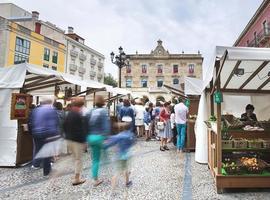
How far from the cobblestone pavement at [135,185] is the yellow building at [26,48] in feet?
85.6

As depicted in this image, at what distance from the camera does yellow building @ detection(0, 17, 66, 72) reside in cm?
3108

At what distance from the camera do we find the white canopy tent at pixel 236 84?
14.4 ft

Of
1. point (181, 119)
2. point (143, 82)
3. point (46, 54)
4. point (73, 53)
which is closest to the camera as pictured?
point (181, 119)

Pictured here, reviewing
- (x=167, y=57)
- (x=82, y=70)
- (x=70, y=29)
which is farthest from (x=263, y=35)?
(x=70, y=29)

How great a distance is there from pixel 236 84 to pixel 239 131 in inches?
80.3

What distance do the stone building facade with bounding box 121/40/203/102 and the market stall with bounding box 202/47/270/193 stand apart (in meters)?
46.1

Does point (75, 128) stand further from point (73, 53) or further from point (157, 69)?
point (157, 69)

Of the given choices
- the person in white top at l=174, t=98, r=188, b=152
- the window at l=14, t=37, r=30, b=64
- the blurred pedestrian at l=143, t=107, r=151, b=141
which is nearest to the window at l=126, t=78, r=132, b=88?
the window at l=14, t=37, r=30, b=64

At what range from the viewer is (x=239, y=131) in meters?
5.52

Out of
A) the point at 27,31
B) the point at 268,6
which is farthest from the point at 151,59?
the point at 268,6

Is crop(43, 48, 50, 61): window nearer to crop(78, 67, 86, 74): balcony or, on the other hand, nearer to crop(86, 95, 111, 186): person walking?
crop(78, 67, 86, 74): balcony

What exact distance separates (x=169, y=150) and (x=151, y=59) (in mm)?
45299

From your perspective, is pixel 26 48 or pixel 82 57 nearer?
pixel 26 48

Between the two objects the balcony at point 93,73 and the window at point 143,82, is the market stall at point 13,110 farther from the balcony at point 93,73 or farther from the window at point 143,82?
the balcony at point 93,73
